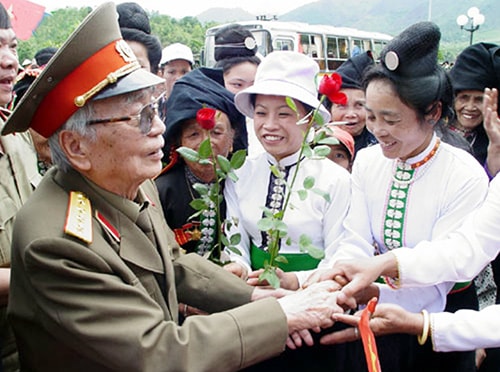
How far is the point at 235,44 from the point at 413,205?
2.76 m

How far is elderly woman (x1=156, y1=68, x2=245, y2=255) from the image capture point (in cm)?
278

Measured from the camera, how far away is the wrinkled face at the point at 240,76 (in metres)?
4.22

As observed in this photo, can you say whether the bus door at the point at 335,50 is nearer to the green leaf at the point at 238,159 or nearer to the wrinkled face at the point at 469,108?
the wrinkled face at the point at 469,108

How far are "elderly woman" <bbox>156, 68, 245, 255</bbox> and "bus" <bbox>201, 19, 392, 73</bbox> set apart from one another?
12.1 metres

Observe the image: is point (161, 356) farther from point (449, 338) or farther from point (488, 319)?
point (488, 319)

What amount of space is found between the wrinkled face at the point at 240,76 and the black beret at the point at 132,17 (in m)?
0.86

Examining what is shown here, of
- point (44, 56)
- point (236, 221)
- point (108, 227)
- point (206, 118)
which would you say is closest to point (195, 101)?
point (206, 118)

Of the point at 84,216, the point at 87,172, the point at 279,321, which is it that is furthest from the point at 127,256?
the point at 279,321

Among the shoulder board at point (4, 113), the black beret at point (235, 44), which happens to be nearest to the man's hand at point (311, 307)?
the shoulder board at point (4, 113)

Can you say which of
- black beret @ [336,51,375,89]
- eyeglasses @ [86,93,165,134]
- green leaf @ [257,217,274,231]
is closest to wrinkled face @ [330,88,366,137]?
black beret @ [336,51,375,89]

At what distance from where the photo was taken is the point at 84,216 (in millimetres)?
1637

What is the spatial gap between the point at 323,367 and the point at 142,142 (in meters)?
1.50

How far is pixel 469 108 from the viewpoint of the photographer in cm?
381

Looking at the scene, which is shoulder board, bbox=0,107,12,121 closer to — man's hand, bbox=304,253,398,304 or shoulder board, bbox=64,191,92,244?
shoulder board, bbox=64,191,92,244
